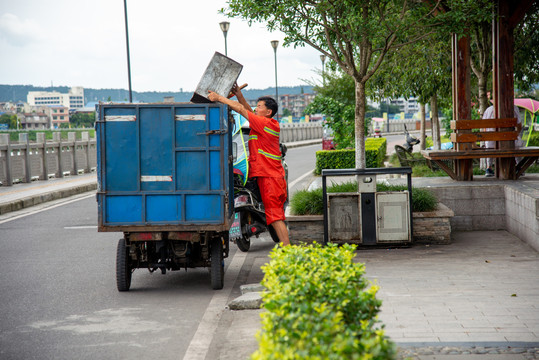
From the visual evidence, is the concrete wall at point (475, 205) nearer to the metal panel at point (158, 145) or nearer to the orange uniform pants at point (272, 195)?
the orange uniform pants at point (272, 195)

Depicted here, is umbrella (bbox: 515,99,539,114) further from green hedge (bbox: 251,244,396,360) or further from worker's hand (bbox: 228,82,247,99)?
green hedge (bbox: 251,244,396,360)

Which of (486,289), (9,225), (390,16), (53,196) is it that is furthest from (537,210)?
(53,196)

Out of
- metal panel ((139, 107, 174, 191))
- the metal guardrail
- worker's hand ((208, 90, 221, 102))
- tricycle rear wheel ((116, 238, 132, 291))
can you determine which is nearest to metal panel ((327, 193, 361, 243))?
worker's hand ((208, 90, 221, 102))

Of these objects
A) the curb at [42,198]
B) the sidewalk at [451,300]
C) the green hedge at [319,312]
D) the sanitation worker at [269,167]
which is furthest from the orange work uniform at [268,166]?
the curb at [42,198]

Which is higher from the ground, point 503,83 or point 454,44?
point 454,44

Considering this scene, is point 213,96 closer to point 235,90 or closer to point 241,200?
point 235,90

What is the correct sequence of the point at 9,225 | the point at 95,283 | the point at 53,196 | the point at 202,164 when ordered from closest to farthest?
1. the point at 202,164
2. the point at 95,283
3. the point at 9,225
4. the point at 53,196

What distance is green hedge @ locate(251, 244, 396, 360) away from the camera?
2.55 meters

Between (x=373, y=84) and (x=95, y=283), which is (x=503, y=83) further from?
(x=373, y=84)

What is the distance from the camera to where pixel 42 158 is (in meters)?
22.1

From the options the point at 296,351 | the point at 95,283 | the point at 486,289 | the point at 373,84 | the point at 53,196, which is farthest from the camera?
the point at 373,84

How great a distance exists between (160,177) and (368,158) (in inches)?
595

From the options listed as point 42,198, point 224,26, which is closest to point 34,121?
point 224,26

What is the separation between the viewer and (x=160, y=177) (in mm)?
7000
